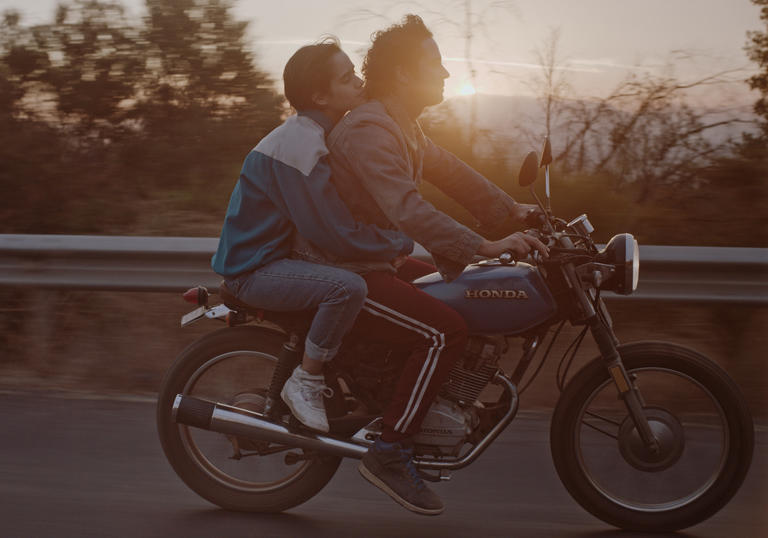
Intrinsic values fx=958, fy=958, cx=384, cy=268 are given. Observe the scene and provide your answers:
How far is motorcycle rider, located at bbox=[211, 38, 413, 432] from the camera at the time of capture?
322 centimetres

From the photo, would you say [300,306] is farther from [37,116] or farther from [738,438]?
[37,116]

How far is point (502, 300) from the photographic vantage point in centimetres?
330

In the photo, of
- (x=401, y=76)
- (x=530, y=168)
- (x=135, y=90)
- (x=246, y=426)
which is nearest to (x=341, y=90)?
(x=401, y=76)

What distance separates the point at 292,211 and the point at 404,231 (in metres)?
0.38

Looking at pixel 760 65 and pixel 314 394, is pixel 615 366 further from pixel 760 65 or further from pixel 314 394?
pixel 760 65

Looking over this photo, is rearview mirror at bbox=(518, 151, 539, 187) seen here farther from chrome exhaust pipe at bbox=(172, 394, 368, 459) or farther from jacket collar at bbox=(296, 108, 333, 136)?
chrome exhaust pipe at bbox=(172, 394, 368, 459)

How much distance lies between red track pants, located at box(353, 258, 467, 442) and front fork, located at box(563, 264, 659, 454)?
420 mm

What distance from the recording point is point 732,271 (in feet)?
15.1

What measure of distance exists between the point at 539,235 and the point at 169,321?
9.12ft

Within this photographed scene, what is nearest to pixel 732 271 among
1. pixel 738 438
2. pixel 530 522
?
pixel 738 438

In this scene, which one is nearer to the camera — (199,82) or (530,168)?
(530,168)

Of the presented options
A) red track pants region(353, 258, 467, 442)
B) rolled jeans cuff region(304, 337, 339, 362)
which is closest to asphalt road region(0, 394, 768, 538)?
red track pants region(353, 258, 467, 442)

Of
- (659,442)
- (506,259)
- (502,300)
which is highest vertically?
(506,259)

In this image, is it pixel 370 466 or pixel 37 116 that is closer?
pixel 370 466
